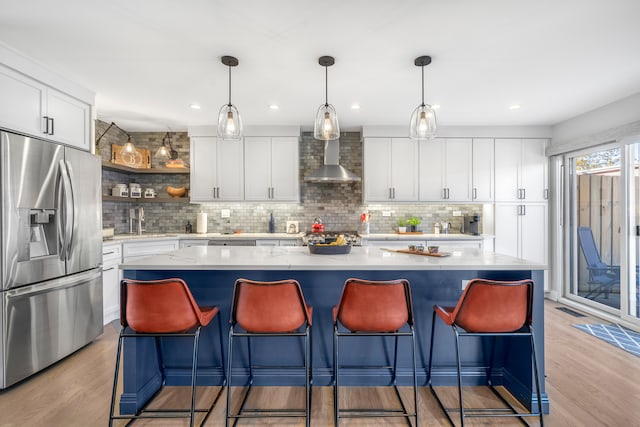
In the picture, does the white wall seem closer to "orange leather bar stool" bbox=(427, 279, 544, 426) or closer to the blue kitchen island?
the blue kitchen island

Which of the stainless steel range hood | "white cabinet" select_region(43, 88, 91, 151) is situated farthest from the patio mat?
"white cabinet" select_region(43, 88, 91, 151)

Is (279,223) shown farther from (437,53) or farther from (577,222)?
(577,222)

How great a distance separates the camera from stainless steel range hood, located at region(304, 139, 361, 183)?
4.22 meters

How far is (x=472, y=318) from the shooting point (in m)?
1.74

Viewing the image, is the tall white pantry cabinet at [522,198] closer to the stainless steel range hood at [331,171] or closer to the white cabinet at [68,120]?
the stainless steel range hood at [331,171]

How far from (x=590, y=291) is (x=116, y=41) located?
5860mm

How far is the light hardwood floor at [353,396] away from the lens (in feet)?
6.17

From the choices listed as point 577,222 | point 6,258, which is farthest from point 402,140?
point 6,258

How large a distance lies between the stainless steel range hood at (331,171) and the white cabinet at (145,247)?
2069 mm

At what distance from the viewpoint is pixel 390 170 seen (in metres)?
4.53

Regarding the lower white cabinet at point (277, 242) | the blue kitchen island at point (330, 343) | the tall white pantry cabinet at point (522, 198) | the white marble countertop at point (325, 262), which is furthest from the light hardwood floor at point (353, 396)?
the lower white cabinet at point (277, 242)

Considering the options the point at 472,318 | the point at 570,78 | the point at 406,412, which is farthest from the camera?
the point at 570,78

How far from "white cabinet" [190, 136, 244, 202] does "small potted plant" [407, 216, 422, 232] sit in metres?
2.57

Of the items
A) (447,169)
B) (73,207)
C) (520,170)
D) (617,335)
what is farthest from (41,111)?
(617,335)
